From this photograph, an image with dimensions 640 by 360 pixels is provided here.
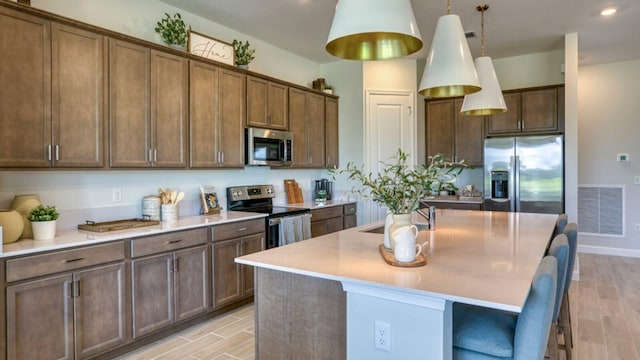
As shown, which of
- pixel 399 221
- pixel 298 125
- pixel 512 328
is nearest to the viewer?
pixel 512 328

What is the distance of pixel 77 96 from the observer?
266 cm

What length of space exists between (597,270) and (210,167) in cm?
494

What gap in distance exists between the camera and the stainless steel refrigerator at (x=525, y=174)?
187 inches

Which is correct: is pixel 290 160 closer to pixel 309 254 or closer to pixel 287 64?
pixel 287 64

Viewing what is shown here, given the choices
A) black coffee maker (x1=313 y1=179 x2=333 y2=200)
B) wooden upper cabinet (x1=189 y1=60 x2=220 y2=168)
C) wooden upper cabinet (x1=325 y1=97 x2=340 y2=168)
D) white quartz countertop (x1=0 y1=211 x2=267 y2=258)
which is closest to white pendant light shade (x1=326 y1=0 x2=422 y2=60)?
white quartz countertop (x1=0 y1=211 x2=267 y2=258)

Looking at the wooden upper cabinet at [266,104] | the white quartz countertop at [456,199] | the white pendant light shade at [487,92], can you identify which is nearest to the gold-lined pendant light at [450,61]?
the white pendant light shade at [487,92]

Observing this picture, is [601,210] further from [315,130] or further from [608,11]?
[315,130]

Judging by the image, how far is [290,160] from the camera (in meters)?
4.64

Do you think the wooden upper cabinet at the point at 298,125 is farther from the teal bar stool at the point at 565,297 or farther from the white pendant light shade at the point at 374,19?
the white pendant light shade at the point at 374,19

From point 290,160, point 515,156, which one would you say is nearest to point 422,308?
point 290,160

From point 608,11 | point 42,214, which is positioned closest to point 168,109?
point 42,214

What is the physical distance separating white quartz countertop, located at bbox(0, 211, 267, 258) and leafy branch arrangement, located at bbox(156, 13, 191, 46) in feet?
5.12

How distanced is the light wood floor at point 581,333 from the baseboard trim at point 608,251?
1697mm

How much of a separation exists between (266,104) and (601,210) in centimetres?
527
